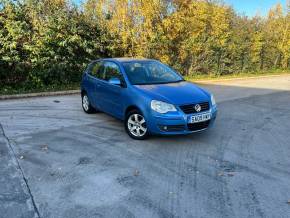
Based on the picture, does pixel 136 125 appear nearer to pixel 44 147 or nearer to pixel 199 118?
pixel 199 118

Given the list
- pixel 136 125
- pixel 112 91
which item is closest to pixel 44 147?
pixel 136 125

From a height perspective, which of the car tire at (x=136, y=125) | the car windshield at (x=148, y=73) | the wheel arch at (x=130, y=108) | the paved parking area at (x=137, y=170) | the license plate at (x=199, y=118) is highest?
the car windshield at (x=148, y=73)

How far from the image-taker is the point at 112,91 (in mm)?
6820

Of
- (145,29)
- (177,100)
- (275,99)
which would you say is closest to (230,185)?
(177,100)

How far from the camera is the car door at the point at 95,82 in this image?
7.46 meters

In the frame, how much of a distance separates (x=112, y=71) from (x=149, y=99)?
1643mm

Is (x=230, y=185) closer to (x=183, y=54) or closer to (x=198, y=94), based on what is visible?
(x=198, y=94)

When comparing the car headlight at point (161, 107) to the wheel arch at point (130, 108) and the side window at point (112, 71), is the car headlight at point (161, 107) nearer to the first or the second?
the wheel arch at point (130, 108)

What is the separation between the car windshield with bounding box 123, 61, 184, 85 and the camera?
6664mm

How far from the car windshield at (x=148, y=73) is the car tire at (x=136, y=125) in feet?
2.33

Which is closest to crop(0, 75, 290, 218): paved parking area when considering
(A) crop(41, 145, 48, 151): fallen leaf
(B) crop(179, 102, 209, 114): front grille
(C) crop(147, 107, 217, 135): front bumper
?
(A) crop(41, 145, 48, 151): fallen leaf

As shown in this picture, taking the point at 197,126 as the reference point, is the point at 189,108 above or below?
above

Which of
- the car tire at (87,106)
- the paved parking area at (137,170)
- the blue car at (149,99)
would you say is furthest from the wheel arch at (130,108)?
the car tire at (87,106)

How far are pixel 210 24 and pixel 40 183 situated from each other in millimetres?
15946
